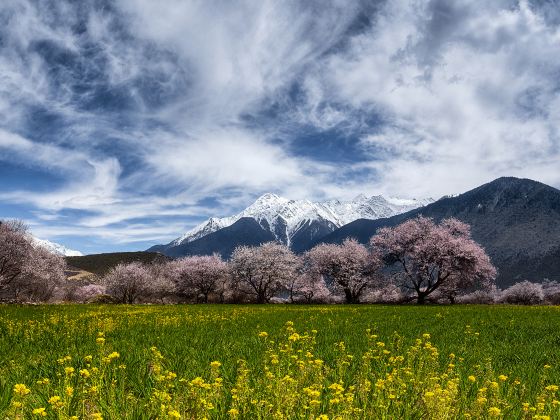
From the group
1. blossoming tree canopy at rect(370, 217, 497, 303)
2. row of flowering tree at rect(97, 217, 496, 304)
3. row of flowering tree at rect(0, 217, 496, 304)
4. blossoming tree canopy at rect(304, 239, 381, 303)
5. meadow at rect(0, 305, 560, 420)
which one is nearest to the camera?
meadow at rect(0, 305, 560, 420)

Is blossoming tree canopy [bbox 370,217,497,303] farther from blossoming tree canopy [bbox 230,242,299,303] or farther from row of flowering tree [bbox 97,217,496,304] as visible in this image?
blossoming tree canopy [bbox 230,242,299,303]

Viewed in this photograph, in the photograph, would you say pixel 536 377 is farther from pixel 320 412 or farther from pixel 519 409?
pixel 320 412

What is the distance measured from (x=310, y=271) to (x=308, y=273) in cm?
275

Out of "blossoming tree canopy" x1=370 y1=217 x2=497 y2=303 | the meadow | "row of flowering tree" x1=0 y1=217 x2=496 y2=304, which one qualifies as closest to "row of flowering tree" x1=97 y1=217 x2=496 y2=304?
"blossoming tree canopy" x1=370 y1=217 x2=497 y2=303

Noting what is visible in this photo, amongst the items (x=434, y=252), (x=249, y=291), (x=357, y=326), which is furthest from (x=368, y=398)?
(x=249, y=291)

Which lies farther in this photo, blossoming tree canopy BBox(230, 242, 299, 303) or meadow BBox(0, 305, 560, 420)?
blossoming tree canopy BBox(230, 242, 299, 303)

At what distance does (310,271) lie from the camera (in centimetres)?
7619

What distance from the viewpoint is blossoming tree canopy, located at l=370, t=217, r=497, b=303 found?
5859 centimetres

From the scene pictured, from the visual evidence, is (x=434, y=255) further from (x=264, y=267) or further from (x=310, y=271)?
(x=264, y=267)

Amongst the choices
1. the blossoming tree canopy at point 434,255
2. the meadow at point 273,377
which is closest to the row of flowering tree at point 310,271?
the blossoming tree canopy at point 434,255

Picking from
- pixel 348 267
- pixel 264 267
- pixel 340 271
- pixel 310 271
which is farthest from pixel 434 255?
pixel 264 267

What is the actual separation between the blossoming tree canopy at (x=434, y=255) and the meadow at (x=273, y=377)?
47.5 metres

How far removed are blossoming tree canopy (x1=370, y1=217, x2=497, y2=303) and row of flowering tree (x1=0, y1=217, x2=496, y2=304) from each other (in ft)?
0.45

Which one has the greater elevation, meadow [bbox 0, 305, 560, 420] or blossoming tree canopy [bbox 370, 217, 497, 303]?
blossoming tree canopy [bbox 370, 217, 497, 303]
